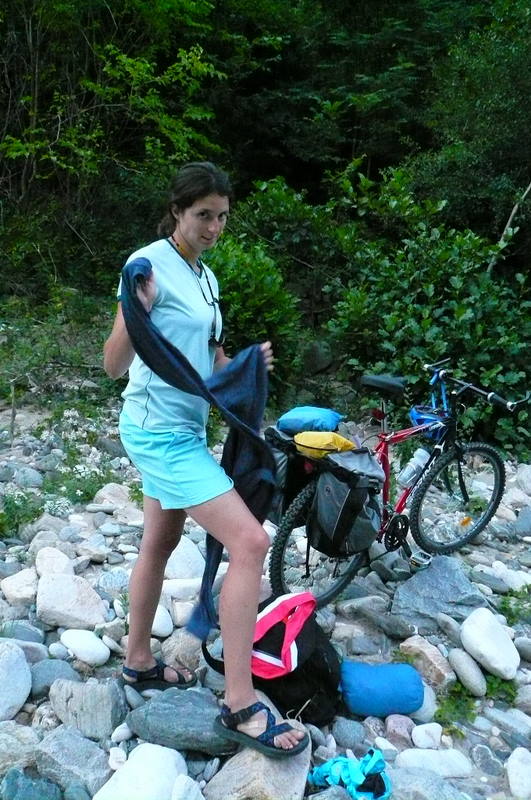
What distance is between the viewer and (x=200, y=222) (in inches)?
87.7

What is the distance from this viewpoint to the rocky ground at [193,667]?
2238 mm

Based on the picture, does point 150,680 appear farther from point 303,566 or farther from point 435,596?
point 435,596

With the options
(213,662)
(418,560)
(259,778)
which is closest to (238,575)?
(259,778)

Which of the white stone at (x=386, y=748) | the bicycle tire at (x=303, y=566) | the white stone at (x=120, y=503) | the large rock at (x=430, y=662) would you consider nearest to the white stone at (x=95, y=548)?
the white stone at (x=120, y=503)

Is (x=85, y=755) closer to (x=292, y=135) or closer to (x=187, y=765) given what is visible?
(x=187, y=765)

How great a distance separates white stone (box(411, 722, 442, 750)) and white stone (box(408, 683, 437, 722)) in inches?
3.0

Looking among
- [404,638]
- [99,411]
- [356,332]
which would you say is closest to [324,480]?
[404,638]

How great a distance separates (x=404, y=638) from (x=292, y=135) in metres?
10.1

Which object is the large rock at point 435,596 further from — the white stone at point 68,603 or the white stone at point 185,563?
the white stone at point 68,603

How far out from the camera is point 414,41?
1127cm

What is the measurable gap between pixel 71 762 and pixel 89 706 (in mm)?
246

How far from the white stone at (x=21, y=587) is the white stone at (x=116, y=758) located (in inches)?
38.2

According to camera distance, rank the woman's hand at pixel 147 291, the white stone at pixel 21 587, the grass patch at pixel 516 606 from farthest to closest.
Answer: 1. the grass patch at pixel 516 606
2. the white stone at pixel 21 587
3. the woman's hand at pixel 147 291

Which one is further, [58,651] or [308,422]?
[308,422]
